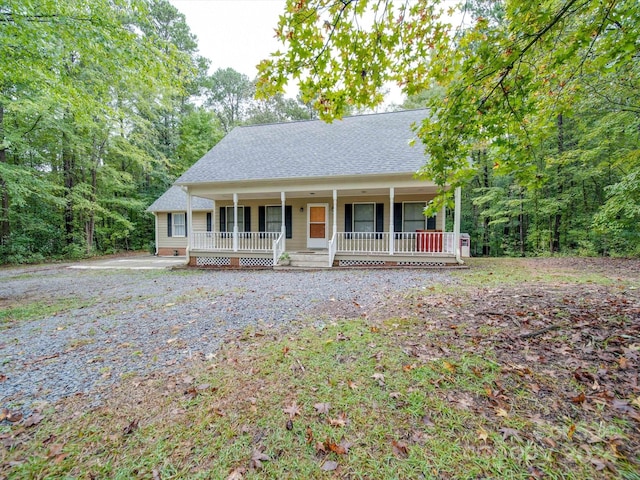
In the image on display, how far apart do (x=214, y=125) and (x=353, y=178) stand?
20290 mm

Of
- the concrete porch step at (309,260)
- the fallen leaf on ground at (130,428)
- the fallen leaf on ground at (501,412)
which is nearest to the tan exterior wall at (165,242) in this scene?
the concrete porch step at (309,260)

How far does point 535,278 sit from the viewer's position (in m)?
6.69

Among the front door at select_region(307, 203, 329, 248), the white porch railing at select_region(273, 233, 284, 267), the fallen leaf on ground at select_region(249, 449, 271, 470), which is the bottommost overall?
the fallen leaf on ground at select_region(249, 449, 271, 470)

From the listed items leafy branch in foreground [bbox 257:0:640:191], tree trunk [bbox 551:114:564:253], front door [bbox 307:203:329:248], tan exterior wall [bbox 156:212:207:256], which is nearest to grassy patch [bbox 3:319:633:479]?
leafy branch in foreground [bbox 257:0:640:191]

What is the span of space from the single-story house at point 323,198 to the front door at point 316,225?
0.14ft

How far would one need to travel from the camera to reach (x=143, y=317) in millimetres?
4785

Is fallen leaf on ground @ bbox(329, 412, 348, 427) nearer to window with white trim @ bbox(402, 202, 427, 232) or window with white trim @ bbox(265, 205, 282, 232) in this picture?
window with white trim @ bbox(402, 202, 427, 232)

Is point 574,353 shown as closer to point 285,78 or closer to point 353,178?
point 285,78

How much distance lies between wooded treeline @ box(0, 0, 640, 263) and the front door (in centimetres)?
640

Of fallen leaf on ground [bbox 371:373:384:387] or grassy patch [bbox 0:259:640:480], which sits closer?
grassy patch [bbox 0:259:640:480]

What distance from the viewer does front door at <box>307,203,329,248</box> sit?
12.0m

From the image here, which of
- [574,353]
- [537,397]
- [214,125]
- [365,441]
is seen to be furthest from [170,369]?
[214,125]

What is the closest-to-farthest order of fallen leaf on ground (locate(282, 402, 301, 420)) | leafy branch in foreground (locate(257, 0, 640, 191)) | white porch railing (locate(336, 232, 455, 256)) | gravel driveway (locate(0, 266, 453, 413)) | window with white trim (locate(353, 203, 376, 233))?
fallen leaf on ground (locate(282, 402, 301, 420)) < gravel driveway (locate(0, 266, 453, 413)) < leafy branch in foreground (locate(257, 0, 640, 191)) < white porch railing (locate(336, 232, 455, 256)) < window with white trim (locate(353, 203, 376, 233))

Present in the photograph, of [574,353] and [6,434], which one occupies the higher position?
[574,353]
